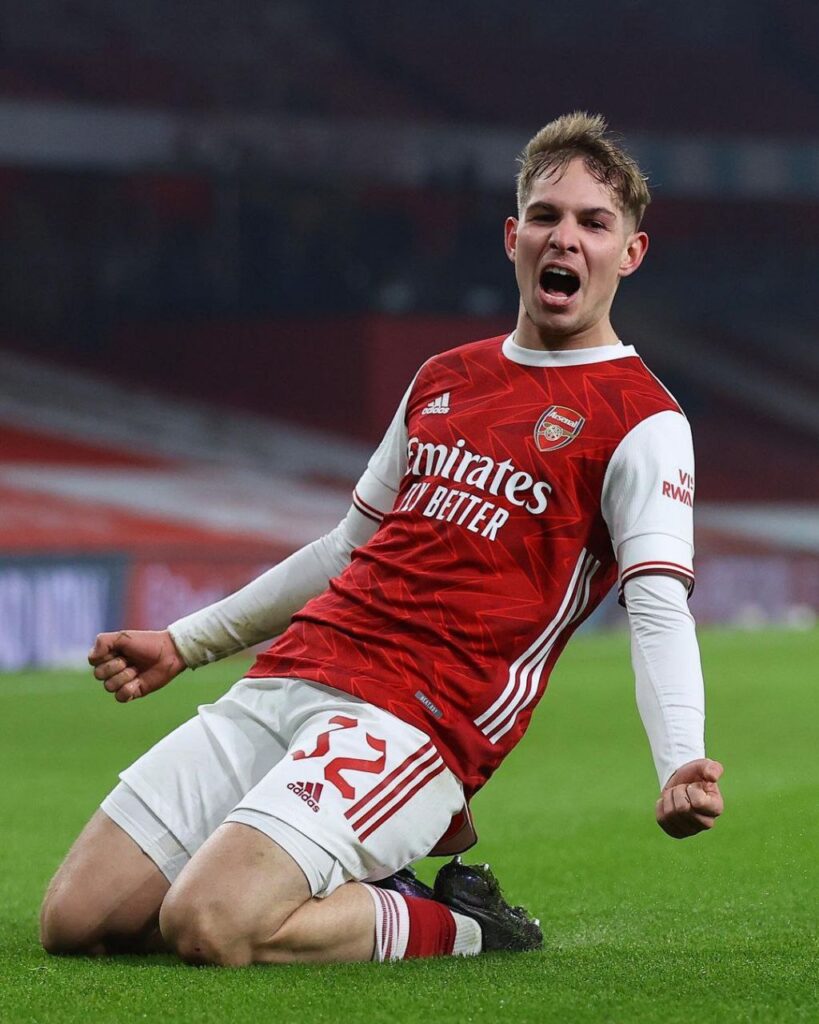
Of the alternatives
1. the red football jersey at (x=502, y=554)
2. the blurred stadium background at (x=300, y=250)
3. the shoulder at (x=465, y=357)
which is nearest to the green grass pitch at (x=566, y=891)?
the red football jersey at (x=502, y=554)

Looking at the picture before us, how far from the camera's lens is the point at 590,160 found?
11.4 feet

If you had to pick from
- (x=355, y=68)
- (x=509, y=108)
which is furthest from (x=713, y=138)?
(x=355, y=68)

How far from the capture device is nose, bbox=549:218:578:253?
339 centimetres

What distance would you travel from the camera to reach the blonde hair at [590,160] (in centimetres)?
346

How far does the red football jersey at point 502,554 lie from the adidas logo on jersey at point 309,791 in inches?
8.3

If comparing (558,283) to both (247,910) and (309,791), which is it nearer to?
(309,791)

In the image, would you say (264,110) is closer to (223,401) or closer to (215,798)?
(223,401)

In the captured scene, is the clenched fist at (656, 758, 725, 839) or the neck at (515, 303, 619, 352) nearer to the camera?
the clenched fist at (656, 758, 725, 839)

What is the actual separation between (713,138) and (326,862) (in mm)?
22319

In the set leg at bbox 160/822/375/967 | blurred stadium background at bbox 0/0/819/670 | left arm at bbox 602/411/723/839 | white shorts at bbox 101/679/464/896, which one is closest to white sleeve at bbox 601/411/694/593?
left arm at bbox 602/411/723/839

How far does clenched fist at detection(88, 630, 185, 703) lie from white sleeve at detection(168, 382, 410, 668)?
55 mm

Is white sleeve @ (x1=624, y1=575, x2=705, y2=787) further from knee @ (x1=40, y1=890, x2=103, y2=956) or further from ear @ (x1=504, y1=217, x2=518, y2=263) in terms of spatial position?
knee @ (x1=40, y1=890, x2=103, y2=956)

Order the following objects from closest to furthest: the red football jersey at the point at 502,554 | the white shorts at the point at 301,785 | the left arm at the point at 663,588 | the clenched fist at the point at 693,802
Answer: the clenched fist at the point at 693,802 < the left arm at the point at 663,588 < the white shorts at the point at 301,785 < the red football jersey at the point at 502,554

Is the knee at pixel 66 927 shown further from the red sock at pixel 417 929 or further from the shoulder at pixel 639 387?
the shoulder at pixel 639 387
